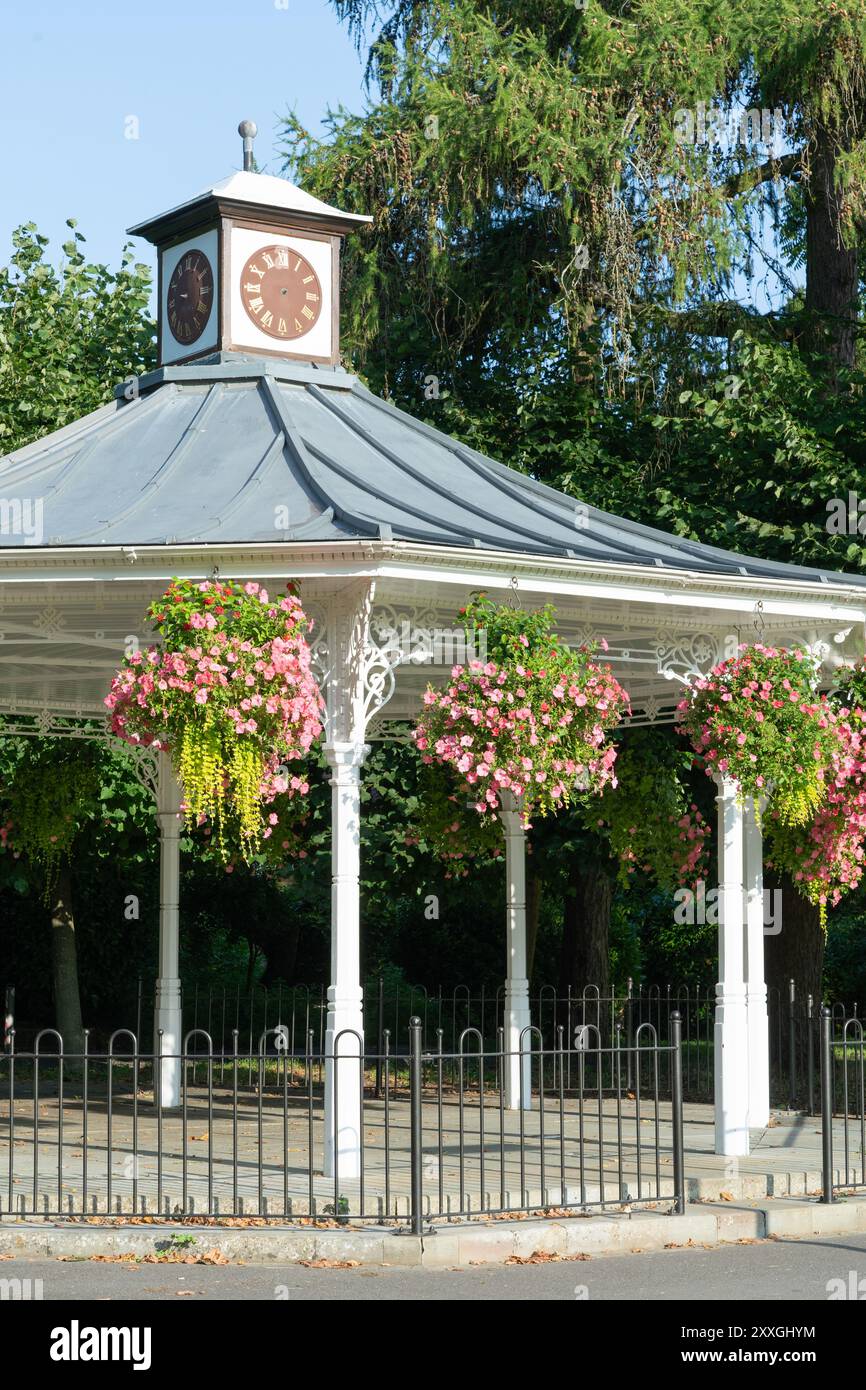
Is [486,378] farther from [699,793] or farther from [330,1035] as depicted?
[330,1035]

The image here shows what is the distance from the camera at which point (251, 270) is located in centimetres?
1459

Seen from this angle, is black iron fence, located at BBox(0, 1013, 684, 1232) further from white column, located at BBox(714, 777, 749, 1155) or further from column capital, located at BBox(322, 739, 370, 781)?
column capital, located at BBox(322, 739, 370, 781)

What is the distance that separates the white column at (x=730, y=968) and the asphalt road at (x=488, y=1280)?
327 cm

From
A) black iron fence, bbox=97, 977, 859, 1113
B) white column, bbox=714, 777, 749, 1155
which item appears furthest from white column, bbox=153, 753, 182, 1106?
white column, bbox=714, 777, 749, 1155

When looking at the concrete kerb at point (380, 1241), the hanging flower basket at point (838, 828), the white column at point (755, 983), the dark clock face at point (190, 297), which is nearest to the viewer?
the concrete kerb at point (380, 1241)

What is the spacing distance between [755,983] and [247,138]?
845cm

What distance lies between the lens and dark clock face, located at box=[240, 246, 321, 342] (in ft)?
47.9

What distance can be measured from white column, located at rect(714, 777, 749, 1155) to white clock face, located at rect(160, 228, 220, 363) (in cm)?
569

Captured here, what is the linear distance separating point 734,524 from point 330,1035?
8.86 m

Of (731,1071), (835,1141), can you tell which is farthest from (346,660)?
(835,1141)

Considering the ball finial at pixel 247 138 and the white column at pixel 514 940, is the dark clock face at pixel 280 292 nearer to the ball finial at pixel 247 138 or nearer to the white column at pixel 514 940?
the ball finial at pixel 247 138

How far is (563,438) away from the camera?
68.8 feet

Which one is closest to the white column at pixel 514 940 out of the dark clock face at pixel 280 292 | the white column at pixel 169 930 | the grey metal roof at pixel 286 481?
the white column at pixel 169 930

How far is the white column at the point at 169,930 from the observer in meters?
17.2
